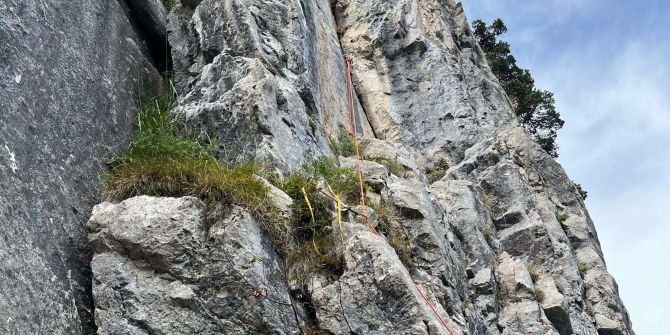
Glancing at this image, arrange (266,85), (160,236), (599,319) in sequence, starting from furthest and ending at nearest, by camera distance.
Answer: (599,319)
(266,85)
(160,236)

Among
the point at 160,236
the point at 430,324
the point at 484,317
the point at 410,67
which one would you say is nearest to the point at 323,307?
the point at 430,324

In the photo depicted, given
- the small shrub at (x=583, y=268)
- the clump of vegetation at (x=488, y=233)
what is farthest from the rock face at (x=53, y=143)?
the small shrub at (x=583, y=268)

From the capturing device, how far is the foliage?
29.9 meters

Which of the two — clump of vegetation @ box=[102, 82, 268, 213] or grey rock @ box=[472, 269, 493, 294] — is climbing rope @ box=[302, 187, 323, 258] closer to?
clump of vegetation @ box=[102, 82, 268, 213]

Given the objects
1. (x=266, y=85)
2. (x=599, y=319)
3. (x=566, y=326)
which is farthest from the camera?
(x=599, y=319)

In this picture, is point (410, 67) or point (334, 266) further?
point (410, 67)

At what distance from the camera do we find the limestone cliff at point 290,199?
289 inches

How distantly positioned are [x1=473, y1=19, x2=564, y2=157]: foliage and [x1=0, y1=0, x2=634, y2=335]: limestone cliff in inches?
446

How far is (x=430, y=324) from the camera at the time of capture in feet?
24.9

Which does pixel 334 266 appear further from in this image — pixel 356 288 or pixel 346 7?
pixel 346 7

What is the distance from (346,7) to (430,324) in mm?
11768

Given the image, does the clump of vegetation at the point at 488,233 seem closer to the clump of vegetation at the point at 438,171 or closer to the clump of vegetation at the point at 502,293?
the clump of vegetation at the point at 502,293

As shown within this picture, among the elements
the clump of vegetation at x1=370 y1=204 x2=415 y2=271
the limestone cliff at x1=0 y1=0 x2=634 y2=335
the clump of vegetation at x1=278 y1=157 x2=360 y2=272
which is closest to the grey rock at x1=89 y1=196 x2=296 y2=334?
the limestone cliff at x1=0 y1=0 x2=634 y2=335

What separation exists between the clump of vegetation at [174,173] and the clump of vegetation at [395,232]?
1.92 meters
